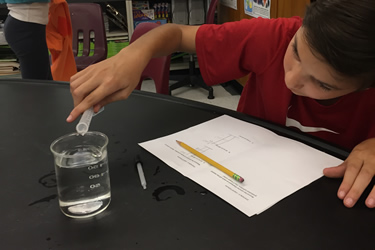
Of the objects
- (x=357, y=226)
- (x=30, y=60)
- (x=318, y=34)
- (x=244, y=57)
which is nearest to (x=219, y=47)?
(x=244, y=57)

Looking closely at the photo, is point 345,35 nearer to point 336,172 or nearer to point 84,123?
point 336,172

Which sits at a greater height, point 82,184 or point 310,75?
point 310,75

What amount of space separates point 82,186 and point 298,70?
443 millimetres

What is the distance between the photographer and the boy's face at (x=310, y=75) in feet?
2.12

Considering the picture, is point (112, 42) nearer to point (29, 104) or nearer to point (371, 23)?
point (29, 104)

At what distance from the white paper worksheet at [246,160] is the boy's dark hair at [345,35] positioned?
0.59 feet

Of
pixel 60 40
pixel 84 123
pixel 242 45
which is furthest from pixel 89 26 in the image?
pixel 84 123

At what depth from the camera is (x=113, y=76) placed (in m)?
0.73

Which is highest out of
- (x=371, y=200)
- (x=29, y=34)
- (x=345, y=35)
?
(x=345, y=35)

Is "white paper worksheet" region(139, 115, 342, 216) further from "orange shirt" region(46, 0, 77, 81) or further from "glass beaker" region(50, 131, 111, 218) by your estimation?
"orange shirt" region(46, 0, 77, 81)

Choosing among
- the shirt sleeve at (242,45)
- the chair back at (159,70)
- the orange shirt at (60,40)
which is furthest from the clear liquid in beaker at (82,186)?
the orange shirt at (60,40)

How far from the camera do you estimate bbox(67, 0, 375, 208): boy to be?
59 cm

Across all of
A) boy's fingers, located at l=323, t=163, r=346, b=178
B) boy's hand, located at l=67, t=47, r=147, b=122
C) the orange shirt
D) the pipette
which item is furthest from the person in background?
boy's fingers, located at l=323, t=163, r=346, b=178

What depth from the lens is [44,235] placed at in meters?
0.52
